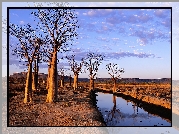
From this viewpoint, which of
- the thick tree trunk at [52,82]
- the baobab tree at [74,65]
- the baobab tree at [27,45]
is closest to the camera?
the baobab tree at [27,45]

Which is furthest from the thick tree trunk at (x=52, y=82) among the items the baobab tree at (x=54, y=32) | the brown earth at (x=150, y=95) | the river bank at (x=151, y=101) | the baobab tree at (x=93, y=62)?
the river bank at (x=151, y=101)

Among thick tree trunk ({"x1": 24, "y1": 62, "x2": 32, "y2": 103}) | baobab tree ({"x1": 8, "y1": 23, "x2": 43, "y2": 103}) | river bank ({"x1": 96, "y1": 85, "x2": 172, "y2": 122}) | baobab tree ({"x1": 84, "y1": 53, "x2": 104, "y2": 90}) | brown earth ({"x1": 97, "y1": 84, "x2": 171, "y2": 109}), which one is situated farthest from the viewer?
brown earth ({"x1": 97, "y1": 84, "x2": 171, "y2": 109})

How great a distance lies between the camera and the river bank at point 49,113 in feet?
30.9

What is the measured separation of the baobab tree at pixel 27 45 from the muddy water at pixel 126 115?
284 centimetres

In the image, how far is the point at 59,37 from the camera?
38.0ft

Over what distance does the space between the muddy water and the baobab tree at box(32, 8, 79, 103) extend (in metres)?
2.09

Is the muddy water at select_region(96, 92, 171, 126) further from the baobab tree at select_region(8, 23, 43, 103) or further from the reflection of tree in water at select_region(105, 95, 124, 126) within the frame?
the baobab tree at select_region(8, 23, 43, 103)

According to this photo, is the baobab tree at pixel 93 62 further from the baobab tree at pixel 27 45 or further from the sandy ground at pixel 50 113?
the baobab tree at pixel 27 45

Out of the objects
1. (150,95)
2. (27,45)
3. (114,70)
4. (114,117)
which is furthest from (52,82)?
(150,95)

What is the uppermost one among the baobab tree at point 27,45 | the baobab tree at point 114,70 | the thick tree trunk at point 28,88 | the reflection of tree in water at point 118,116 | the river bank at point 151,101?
the baobab tree at point 27,45

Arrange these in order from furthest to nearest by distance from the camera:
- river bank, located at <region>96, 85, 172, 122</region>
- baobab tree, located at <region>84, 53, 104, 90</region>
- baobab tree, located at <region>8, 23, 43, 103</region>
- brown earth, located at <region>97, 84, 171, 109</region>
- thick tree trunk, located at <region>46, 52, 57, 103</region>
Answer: brown earth, located at <region>97, 84, 171, 109</region> → river bank, located at <region>96, 85, 172, 122</region> → thick tree trunk, located at <region>46, 52, 57, 103</region> → baobab tree, located at <region>8, 23, 43, 103</region> → baobab tree, located at <region>84, 53, 104, 90</region>

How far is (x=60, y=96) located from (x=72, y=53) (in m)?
3.04

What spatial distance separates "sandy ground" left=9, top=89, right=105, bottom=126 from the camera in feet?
30.9

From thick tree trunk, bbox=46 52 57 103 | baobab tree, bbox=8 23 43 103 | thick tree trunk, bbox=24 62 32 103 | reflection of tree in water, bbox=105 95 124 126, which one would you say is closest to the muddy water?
reflection of tree in water, bbox=105 95 124 126
